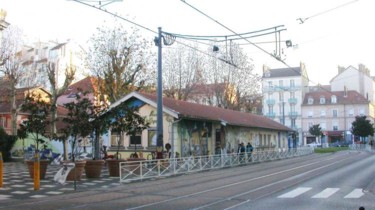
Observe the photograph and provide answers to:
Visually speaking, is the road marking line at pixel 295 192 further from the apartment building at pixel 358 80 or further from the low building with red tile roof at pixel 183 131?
the apartment building at pixel 358 80

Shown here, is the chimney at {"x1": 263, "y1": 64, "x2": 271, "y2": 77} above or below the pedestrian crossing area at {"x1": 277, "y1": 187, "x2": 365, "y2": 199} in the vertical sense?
above

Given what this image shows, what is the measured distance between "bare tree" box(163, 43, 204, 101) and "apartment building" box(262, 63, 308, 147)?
150ft

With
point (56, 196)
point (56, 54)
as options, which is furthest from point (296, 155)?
point (56, 54)

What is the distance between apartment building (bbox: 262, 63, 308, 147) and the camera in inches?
3578

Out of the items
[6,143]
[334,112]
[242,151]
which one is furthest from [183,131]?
[334,112]

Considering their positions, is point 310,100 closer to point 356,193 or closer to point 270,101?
point 270,101

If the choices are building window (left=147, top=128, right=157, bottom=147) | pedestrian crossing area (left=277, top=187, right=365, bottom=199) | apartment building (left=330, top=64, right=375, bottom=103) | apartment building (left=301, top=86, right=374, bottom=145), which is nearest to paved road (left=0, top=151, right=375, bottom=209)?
pedestrian crossing area (left=277, top=187, right=365, bottom=199)

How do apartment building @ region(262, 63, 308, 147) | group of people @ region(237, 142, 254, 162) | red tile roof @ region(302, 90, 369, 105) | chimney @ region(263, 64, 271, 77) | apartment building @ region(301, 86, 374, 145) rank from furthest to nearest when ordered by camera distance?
chimney @ region(263, 64, 271, 77) → apartment building @ region(262, 63, 308, 147) → apartment building @ region(301, 86, 374, 145) → red tile roof @ region(302, 90, 369, 105) → group of people @ region(237, 142, 254, 162)

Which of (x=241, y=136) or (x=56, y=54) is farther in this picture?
(x=56, y=54)

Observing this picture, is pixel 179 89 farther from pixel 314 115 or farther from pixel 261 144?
pixel 314 115

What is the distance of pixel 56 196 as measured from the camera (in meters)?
14.1

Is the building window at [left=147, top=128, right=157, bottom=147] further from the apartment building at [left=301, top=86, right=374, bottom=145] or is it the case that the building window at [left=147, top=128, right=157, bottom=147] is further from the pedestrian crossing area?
the apartment building at [left=301, top=86, right=374, bottom=145]

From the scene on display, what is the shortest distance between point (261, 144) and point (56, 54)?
42700 mm

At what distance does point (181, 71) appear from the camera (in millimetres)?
46062
